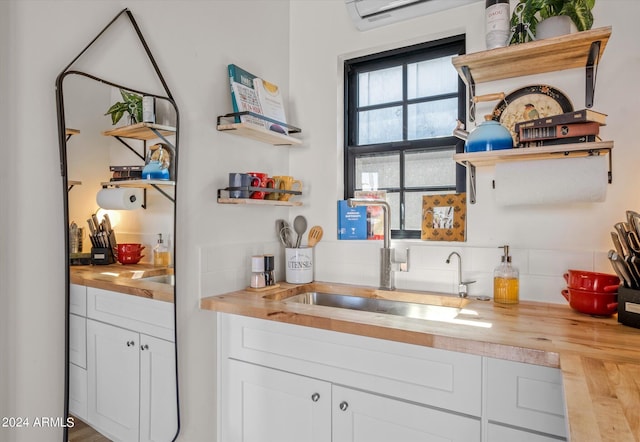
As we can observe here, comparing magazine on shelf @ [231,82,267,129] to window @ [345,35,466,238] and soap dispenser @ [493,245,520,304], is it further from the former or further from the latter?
soap dispenser @ [493,245,520,304]

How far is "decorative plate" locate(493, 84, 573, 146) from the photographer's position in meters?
1.67

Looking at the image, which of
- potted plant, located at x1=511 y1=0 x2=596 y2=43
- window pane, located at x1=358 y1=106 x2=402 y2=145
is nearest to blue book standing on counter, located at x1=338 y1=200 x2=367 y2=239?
window pane, located at x1=358 y1=106 x2=402 y2=145

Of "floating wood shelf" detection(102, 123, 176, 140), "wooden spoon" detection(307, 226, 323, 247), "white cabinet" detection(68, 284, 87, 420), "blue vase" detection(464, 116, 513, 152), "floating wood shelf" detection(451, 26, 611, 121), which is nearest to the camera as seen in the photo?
"white cabinet" detection(68, 284, 87, 420)

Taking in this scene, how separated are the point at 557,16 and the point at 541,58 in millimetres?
152

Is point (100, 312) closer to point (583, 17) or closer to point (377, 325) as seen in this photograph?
point (377, 325)

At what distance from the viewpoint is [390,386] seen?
136 cm

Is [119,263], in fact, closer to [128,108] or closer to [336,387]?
[128,108]

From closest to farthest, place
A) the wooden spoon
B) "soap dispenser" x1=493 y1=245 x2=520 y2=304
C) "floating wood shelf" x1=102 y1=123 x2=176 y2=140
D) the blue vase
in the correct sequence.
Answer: "floating wood shelf" x1=102 y1=123 x2=176 y2=140 < the blue vase < "soap dispenser" x1=493 y1=245 x2=520 y2=304 < the wooden spoon

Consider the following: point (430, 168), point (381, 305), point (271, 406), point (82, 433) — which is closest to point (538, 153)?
point (430, 168)

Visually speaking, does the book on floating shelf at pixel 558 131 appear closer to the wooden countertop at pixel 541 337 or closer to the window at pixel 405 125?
the window at pixel 405 125

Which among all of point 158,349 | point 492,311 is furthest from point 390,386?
point 158,349

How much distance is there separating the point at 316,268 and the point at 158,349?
980mm

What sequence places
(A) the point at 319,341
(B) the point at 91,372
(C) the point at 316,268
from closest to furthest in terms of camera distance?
(B) the point at 91,372
(A) the point at 319,341
(C) the point at 316,268

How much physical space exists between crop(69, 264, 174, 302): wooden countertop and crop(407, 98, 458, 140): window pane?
141cm
